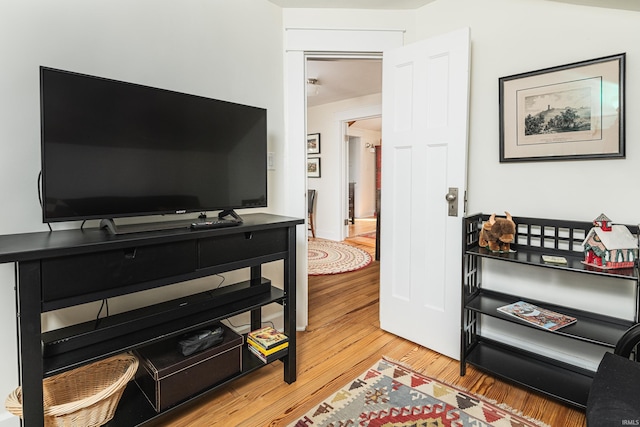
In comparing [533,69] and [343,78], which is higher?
[343,78]

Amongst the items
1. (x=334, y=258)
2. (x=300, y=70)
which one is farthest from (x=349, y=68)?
(x=334, y=258)

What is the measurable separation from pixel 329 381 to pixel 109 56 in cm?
200

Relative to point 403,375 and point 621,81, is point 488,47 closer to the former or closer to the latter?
point 621,81

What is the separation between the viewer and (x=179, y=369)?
1.48 m

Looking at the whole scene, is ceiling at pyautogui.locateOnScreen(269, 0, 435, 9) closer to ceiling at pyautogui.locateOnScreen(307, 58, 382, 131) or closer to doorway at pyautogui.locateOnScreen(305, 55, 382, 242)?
ceiling at pyautogui.locateOnScreen(307, 58, 382, 131)

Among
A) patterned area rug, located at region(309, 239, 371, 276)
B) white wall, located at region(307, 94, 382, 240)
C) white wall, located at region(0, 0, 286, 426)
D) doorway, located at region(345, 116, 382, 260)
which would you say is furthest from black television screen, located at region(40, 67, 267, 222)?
doorway, located at region(345, 116, 382, 260)

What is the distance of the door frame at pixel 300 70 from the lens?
7.71 ft

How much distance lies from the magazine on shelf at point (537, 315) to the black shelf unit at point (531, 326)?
0.11 ft

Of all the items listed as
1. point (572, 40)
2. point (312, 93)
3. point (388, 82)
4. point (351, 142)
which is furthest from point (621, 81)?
point (351, 142)

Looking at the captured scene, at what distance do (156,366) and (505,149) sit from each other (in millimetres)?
2169

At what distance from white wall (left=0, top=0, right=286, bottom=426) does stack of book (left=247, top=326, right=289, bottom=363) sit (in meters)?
1.03

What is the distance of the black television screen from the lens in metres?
1.22

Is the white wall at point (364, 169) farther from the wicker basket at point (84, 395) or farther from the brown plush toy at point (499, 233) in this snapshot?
the wicker basket at point (84, 395)

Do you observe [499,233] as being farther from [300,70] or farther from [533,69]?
[300,70]
